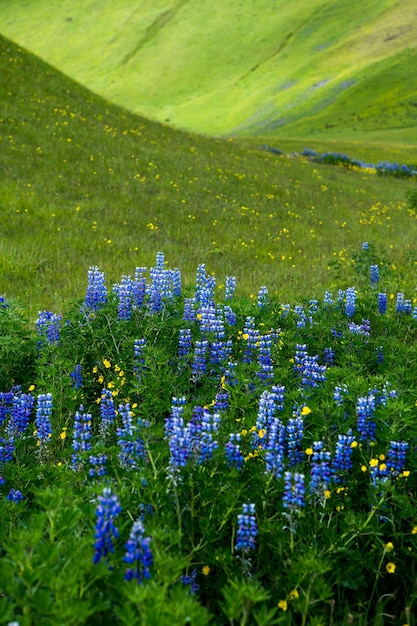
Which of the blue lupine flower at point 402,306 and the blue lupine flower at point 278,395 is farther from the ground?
the blue lupine flower at point 278,395

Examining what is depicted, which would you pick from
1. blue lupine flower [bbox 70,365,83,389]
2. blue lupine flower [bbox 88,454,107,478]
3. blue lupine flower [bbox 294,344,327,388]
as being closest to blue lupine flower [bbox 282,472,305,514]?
blue lupine flower [bbox 88,454,107,478]

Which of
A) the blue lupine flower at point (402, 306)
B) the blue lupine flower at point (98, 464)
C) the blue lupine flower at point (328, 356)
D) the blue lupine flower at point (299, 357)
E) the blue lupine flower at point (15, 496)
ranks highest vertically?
the blue lupine flower at point (98, 464)

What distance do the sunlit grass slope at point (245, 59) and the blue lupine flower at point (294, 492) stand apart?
6115 cm

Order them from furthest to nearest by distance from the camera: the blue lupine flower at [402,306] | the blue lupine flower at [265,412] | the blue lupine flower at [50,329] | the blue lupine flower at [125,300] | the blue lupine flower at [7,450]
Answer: the blue lupine flower at [402,306], the blue lupine flower at [125,300], the blue lupine flower at [50,329], the blue lupine flower at [7,450], the blue lupine flower at [265,412]

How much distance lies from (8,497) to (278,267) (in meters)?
8.58

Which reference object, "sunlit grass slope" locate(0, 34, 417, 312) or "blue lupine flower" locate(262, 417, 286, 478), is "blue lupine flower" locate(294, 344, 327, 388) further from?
"sunlit grass slope" locate(0, 34, 417, 312)

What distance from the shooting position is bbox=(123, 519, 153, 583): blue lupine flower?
199 cm

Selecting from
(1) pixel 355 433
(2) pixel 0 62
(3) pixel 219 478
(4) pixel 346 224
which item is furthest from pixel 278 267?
(2) pixel 0 62

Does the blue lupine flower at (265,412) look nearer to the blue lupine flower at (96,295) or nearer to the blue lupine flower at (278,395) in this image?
the blue lupine flower at (278,395)

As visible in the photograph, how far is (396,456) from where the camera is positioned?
10.0 feet

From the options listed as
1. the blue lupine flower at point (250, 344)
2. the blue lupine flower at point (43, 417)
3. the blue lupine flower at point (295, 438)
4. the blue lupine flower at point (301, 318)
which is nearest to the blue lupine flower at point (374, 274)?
the blue lupine flower at point (301, 318)

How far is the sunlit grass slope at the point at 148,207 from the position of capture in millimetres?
10398

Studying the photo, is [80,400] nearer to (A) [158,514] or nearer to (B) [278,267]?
(A) [158,514]

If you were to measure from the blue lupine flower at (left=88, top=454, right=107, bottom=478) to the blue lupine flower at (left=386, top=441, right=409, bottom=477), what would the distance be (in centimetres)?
145
